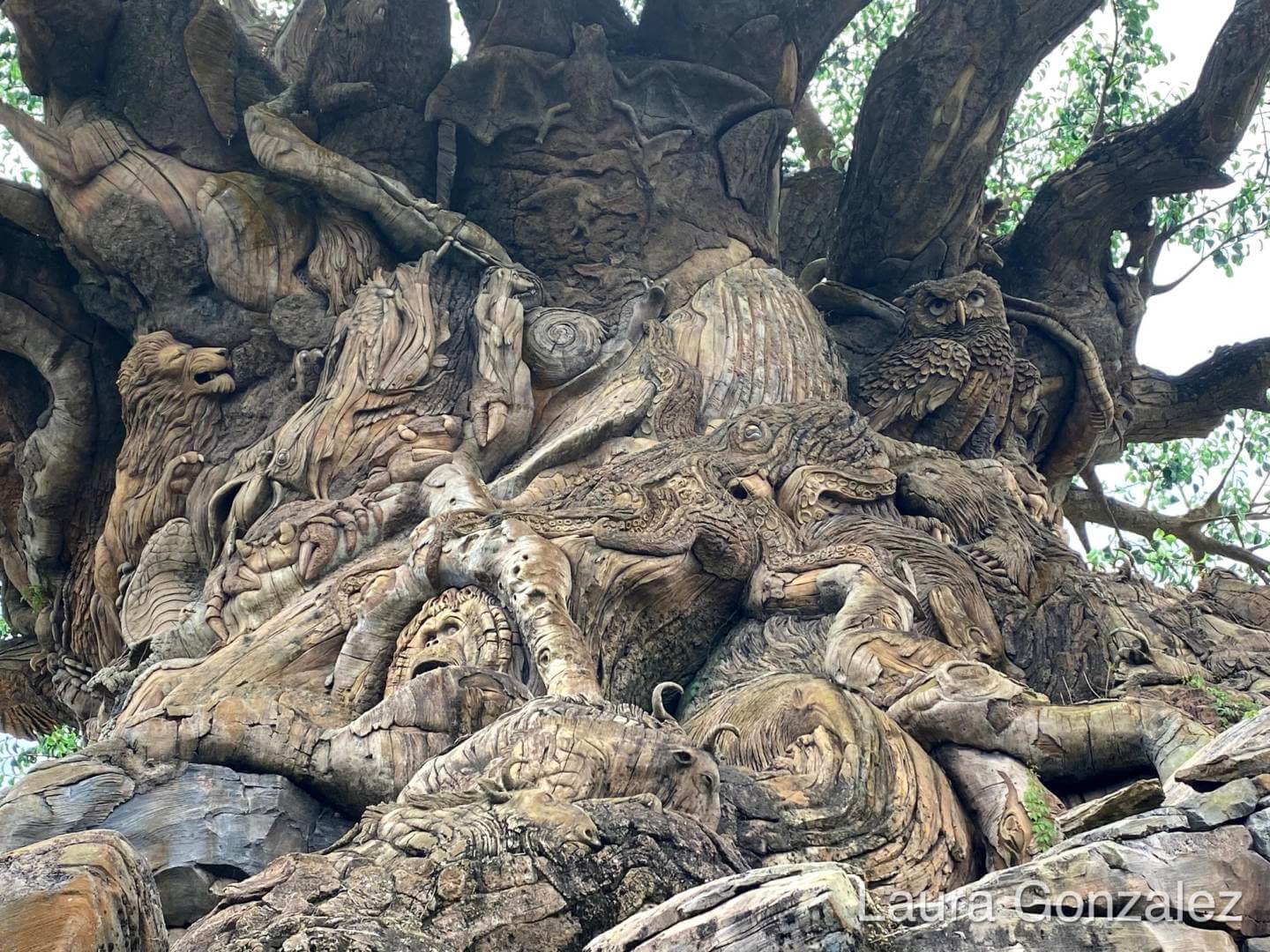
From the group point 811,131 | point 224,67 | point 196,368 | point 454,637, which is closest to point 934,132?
point 811,131

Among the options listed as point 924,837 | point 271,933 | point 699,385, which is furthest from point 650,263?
point 271,933

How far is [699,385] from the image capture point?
7285mm

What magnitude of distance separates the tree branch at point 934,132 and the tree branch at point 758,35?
612 millimetres

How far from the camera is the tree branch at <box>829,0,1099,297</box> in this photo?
27.2 feet

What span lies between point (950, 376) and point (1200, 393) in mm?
2294

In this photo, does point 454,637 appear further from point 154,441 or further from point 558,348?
point 154,441

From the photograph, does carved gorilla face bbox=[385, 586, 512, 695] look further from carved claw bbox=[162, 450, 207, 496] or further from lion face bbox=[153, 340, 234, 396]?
lion face bbox=[153, 340, 234, 396]

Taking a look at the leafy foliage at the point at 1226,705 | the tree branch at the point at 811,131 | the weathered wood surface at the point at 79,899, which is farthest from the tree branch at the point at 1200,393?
the weathered wood surface at the point at 79,899

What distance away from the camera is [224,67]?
7.88 metres

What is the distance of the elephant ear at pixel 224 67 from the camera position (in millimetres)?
7770

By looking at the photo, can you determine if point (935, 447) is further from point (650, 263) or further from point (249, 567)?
point (249, 567)

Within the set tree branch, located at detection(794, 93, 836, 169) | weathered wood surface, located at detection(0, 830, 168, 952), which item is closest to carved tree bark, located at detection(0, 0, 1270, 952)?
weathered wood surface, located at detection(0, 830, 168, 952)

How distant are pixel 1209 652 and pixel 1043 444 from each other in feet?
11.9

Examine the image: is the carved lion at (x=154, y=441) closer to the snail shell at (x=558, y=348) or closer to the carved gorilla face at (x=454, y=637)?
the snail shell at (x=558, y=348)
